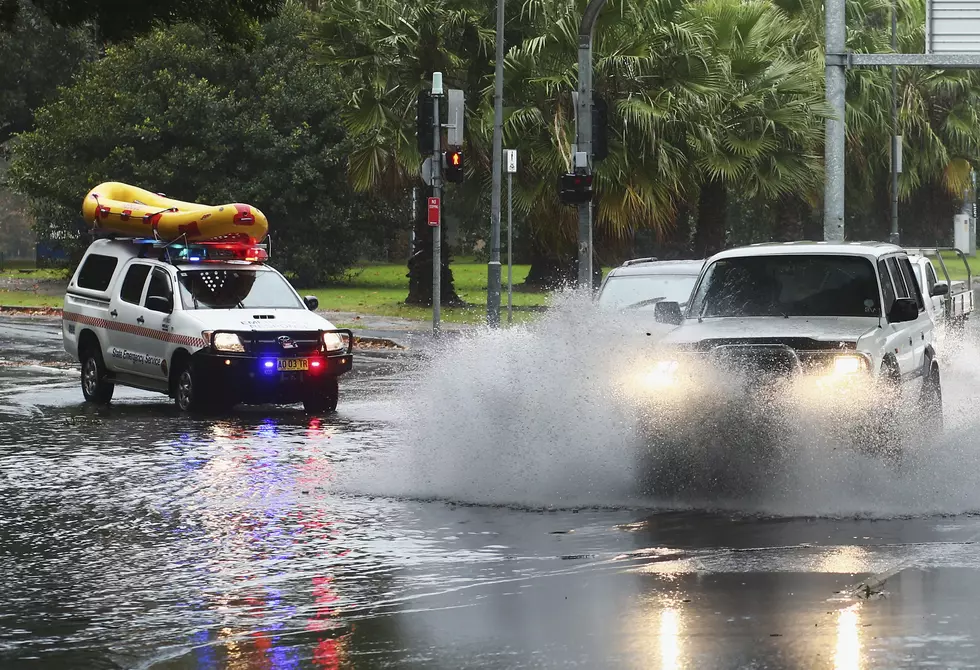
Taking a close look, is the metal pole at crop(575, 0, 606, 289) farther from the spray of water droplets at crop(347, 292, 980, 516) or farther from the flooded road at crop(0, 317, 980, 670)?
the spray of water droplets at crop(347, 292, 980, 516)

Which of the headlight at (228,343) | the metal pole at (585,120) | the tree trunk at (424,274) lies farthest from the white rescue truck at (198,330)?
the tree trunk at (424,274)

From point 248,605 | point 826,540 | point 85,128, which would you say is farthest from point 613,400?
point 85,128

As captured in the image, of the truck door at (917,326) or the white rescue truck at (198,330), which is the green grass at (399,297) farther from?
the truck door at (917,326)

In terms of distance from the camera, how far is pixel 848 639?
7160mm

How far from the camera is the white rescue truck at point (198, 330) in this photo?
17406 mm

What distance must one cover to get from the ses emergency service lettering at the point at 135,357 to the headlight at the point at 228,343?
1014 mm

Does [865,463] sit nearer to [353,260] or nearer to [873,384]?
[873,384]

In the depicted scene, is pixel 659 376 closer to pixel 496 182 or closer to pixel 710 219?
pixel 496 182

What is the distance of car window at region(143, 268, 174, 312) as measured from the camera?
18.2 meters

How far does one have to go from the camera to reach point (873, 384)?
37.1 ft

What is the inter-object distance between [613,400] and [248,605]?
4.20m

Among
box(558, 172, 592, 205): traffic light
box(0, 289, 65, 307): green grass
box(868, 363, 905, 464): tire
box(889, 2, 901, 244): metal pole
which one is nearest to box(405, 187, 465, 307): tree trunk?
box(0, 289, 65, 307): green grass

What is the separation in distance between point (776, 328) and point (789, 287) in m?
1.23

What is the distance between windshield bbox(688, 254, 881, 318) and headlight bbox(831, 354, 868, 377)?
4.23 ft
